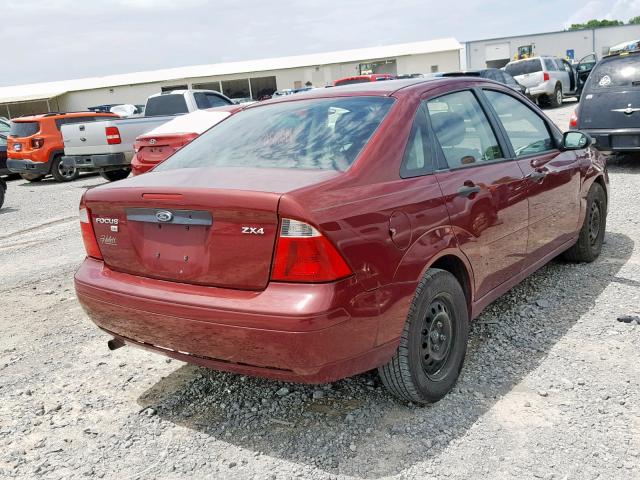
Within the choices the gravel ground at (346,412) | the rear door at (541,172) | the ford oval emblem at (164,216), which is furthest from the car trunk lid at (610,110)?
the ford oval emblem at (164,216)

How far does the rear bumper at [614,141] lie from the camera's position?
28.6 ft

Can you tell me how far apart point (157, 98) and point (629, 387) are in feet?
40.9

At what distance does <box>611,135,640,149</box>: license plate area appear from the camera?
870cm

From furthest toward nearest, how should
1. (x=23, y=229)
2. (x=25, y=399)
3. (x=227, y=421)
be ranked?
1. (x=23, y=229)
2. (x=25, y=399)
3. (x=227, y=421)

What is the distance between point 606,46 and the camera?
159ft

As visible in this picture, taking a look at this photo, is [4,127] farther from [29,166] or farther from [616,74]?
[616,74]

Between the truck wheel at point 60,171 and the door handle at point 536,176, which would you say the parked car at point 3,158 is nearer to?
the truck wheel at point 60,171

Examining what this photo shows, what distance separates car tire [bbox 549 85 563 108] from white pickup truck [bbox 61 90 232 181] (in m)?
13.9

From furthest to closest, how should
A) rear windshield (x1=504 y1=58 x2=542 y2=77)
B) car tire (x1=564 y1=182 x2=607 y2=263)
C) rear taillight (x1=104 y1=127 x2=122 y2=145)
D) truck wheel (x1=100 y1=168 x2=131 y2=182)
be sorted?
rear windshield (x1=504 y1=58 x2=542 y2=77) → truck wheel (x1=100 y1=168 x2=131 y2=182) → rear taillight (x1=104 y1=127 x2=122 y2=145) → car tire (x1=564 y1=182 x2=607 y2=263)

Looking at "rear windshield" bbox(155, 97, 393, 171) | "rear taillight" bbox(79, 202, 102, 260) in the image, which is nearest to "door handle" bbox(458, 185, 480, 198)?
"rear windshield" bbox(155, 97, 393, 171)

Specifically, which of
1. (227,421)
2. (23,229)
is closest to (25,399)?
(227,421)

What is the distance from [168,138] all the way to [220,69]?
4218 cm

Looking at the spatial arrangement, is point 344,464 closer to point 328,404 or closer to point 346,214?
point 328,404

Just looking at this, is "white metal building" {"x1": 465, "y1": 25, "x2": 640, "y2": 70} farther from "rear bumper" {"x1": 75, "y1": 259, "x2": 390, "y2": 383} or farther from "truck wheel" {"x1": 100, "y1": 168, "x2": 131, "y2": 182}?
"rear bumper" {"x1": 75, "y1": 259, "x2": 390, "y2": 383}
